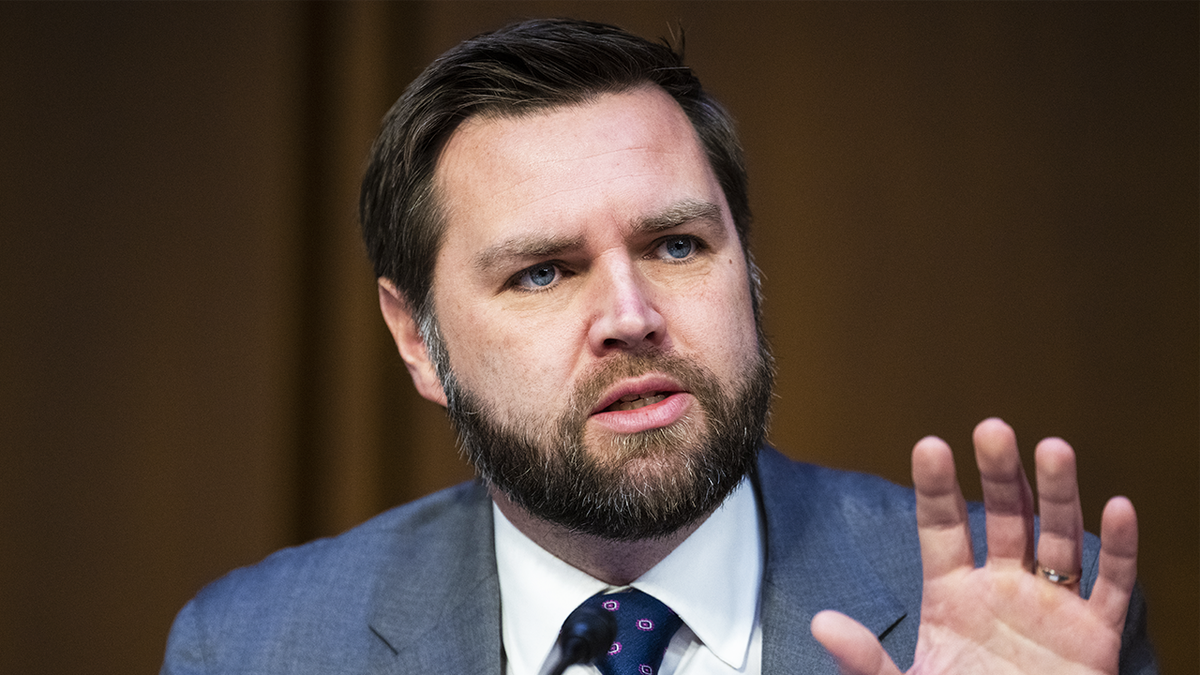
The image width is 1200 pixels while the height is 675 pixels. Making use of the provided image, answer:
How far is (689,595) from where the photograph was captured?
1471 mm

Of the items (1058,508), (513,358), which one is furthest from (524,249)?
(1058,508)

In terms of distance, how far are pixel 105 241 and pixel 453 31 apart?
0.97 m

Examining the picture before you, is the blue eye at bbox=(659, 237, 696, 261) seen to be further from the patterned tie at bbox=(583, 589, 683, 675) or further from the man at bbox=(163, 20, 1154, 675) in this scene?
the patterned tie at bbox=(583, 589, 683, 675)

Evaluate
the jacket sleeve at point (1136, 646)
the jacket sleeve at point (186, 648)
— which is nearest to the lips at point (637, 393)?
the jacket sleeve at point (1136, 646)

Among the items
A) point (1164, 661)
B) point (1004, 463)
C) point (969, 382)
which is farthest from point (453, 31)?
point (1164, 661)

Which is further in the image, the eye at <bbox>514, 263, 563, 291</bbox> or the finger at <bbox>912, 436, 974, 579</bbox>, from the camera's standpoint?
the eye at <bbox>514, 263, 563, 291</bbox>

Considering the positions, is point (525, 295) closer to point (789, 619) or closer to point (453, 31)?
point (789, 619)

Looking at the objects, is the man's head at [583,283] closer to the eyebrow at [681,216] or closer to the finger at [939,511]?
the eyebrow at [681,216]

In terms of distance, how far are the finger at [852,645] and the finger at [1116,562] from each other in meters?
0.24

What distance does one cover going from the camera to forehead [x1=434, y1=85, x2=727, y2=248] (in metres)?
1.47

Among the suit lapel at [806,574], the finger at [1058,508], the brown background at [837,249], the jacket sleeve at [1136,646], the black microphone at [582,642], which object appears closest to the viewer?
the finger at [1058,508]

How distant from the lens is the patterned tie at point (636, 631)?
4.55 ft

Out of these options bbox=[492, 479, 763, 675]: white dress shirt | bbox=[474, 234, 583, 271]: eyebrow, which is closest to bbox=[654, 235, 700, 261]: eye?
bbox=[474, 234, 583, 271]: eyebrow

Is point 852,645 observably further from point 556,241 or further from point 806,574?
point 556,241
